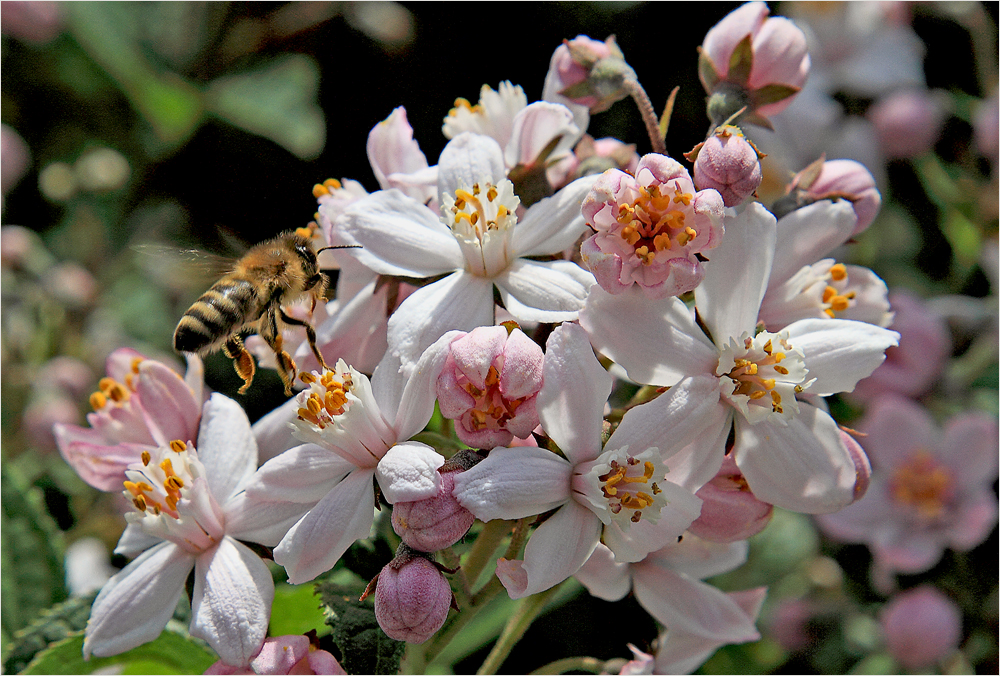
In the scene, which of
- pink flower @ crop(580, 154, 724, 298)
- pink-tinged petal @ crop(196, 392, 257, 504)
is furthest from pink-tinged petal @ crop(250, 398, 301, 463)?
pink flower @ crop(580, 154, 724, 298)

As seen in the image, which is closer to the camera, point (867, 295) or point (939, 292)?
point (867, 295)

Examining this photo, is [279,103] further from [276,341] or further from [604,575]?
[604,575]

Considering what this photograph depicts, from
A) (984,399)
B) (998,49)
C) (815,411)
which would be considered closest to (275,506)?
(815,411)

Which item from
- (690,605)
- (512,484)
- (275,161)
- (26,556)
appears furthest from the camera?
(275,161)

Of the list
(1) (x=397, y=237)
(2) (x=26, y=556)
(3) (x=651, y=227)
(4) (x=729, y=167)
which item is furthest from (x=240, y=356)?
(4) (x=729, y=167)

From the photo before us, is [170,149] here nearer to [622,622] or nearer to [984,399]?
[622,622]

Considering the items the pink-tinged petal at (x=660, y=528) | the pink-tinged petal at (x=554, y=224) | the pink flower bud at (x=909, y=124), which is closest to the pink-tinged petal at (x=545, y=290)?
the pink-tinged petal at (x=554, y=224)
